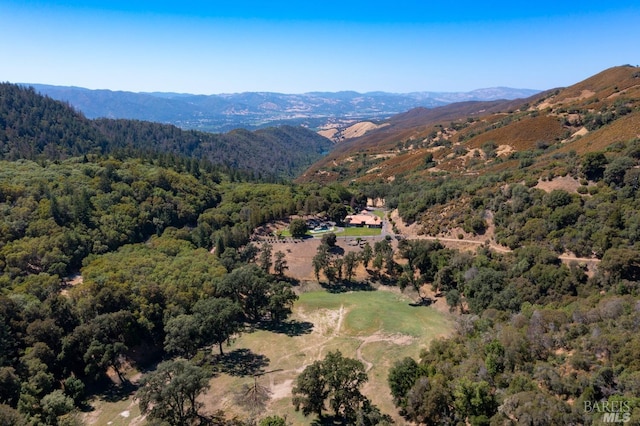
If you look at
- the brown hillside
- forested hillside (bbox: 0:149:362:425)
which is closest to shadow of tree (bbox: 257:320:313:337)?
forested hillside (bbox: 0:149:362:425)

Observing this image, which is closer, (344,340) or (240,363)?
(240,363)

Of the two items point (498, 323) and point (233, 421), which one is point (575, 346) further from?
point (233, 421)

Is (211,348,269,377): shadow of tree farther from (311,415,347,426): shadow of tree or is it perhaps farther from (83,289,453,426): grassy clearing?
(311,415,347,426): shadow of tree

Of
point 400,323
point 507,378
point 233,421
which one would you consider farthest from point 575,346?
point 233,421

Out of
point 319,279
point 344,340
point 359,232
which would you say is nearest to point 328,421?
point 344,340

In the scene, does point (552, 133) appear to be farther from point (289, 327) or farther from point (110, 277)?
point (110, 277)

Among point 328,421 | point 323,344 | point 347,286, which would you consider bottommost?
point 323,344
